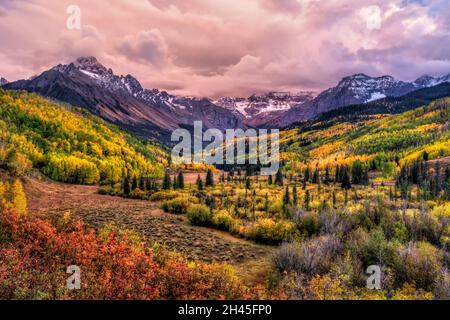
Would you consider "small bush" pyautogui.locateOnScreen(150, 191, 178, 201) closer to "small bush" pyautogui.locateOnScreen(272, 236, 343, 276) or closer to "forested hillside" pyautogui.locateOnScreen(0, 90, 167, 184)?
"forested hillside" pyautogui.locateOnScreen(0, 90, 167, 184)

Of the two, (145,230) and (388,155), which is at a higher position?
(388,155)

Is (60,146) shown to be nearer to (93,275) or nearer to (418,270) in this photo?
(93,275)

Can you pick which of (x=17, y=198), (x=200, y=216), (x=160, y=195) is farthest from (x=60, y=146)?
(x=200, y=216)

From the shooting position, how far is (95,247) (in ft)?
92.6

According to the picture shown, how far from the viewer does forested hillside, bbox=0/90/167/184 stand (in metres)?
114

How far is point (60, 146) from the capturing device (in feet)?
441

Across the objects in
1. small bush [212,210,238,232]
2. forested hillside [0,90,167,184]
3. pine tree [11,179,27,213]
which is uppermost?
forested hillside [0,90,167,184]

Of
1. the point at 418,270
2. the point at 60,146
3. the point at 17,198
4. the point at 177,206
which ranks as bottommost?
the point at 177,206

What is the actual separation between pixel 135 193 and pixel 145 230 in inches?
2005

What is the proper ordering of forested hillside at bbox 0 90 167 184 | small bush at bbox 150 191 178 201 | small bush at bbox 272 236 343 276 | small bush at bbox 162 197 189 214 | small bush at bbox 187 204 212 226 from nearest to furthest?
1. small bush at bbox 272 236 343 276
2. small bush at bbox 187 204 212 226
3. small bush at bbox 162 197 189 214
4. small bush at bbox 150 191 178 201
5. forested hillside at bbox 0 90 167 184

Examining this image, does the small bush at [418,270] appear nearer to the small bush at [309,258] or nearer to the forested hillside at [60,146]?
the small bush at [309,258]

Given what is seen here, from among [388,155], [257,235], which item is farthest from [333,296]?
[388,155]

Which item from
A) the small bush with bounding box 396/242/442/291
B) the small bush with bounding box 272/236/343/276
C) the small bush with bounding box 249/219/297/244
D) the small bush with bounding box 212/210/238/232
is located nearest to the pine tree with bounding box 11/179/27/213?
the small bush with bounding box 212/210/238/232

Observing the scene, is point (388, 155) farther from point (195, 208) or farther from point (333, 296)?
point (333, 296)
